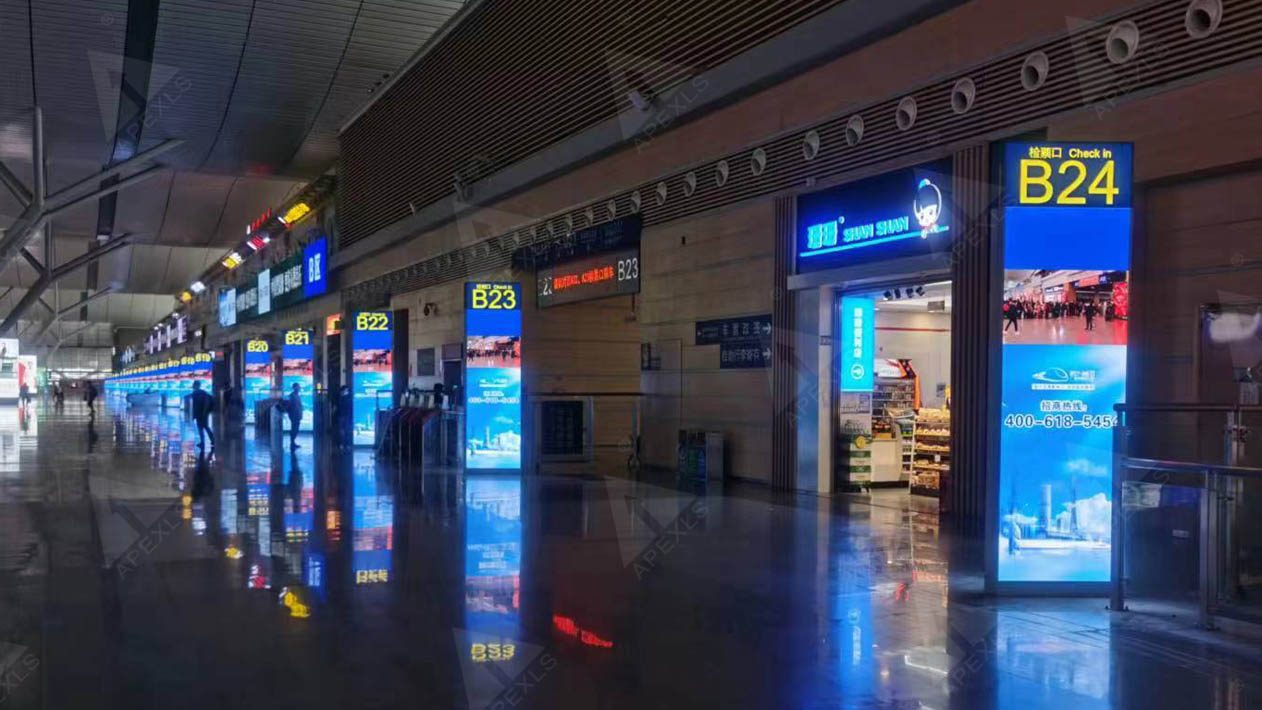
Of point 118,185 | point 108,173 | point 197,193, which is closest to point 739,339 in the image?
point 108,173

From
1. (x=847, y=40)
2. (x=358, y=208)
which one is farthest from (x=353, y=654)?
(x=358, y=208)

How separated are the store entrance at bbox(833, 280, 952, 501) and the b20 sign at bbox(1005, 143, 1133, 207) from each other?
16.8ft

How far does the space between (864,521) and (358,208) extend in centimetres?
2214

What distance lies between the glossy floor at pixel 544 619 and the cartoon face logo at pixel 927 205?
3176 millimetres

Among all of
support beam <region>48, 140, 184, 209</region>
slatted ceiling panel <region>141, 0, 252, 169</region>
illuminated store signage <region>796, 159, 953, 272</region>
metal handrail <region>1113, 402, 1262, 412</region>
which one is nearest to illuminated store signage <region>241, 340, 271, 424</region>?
support beam <region>48, 140, 184, 209</region>

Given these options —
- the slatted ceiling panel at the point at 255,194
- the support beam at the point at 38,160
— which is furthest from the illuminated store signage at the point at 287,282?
the support beam at the point at 38,160

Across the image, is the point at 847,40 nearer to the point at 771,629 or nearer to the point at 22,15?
the point at 771,629

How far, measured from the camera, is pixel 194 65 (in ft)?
80.6

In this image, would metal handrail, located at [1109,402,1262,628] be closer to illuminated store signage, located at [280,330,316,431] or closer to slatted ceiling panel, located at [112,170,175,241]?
illuminated store signage, located at [280,330,316,431]

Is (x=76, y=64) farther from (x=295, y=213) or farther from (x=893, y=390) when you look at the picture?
(x=893, y=390)

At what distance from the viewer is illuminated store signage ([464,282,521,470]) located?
16.8 meters

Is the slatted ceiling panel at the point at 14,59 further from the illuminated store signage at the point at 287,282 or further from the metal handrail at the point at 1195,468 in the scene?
the metal handrail at the point at 1195,468

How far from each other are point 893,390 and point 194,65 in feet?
59.6

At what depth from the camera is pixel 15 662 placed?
548 centimetres
